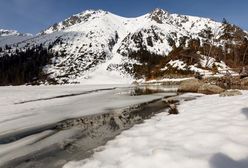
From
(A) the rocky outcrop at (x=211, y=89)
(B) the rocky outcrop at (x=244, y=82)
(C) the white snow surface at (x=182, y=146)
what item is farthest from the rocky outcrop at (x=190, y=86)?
(C) the white snow surface at (x=182, y=146)

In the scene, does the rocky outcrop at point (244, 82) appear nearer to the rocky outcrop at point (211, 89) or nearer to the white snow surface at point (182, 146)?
the rocky outcrop at point (211, 89)

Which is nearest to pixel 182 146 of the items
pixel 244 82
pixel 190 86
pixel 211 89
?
pixel 211 89

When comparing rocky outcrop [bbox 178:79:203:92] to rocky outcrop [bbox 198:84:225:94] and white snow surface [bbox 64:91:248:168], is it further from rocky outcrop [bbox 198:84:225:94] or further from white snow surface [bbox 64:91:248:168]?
white snow surface [bbox 64:91:248:168]

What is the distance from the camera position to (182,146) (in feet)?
23.1

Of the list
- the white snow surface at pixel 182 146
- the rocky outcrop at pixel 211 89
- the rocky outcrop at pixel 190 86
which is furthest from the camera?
the rocky outcrop at pixel 190 86

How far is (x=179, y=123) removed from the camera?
9.81 m

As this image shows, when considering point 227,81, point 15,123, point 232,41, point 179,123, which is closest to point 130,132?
point 179,123

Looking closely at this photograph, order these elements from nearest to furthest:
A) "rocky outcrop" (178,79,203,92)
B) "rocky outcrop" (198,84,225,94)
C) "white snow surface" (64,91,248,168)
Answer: "white snow surface" (64,91,248,168)
"rocky outcrop" (198,84,225,94)
"rocky outcrop" (178,79,203,92)

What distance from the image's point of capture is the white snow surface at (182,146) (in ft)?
20.1

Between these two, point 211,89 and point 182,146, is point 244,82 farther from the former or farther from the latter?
point 182,146

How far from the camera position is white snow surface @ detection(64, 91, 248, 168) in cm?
611

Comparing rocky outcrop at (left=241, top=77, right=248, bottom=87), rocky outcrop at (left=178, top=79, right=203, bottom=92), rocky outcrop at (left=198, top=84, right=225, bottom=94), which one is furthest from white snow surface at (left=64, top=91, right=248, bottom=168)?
rocky outcrop at (left=241, top=77, right=248, bottom=87)

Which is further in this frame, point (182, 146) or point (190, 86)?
point (190, 86)

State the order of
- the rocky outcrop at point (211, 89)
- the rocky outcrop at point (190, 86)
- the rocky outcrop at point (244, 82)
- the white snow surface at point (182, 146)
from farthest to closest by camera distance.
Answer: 1. the rocky outcrop at point (244, 82)
2. the rocky outcrop at point (190, 86)
3. the rocky outcrop at point (211, 89)
4. the white snow surface at point (182, 146)
